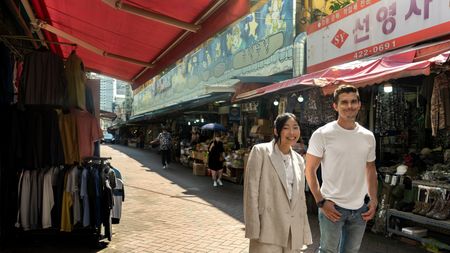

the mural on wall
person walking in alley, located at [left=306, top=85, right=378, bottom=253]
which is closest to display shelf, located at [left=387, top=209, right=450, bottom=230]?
person walking in alley, located at [left=306, top=85, right=378, bottom=253]

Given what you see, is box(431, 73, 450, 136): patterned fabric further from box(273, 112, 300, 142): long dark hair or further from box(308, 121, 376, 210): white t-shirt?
box(273, 112, 300, 142): long dark hair

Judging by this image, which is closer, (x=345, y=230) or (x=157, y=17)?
(x=345, y=230)

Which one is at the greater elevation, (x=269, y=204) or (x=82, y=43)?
(x=82, y=43)

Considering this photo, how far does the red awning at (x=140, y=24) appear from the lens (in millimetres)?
4741

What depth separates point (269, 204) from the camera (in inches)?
132

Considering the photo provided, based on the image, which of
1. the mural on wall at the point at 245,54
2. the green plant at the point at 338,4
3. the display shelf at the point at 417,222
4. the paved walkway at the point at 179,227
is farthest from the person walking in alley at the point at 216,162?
the display shelf at the point at 417,222

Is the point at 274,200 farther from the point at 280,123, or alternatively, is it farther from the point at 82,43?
the point at 82,43

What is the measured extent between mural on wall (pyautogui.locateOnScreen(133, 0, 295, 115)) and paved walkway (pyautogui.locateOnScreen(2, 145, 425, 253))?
9.41ft

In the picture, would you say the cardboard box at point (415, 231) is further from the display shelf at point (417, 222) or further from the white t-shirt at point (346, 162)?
the white t-shirt at point (346, 162)

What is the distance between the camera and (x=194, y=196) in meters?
10.8

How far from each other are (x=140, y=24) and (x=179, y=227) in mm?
3413

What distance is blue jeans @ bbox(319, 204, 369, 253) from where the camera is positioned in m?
3.50

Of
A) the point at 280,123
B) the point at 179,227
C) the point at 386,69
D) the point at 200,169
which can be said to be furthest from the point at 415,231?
the point at 200,169

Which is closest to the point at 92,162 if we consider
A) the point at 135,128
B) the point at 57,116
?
the point at 57,116
